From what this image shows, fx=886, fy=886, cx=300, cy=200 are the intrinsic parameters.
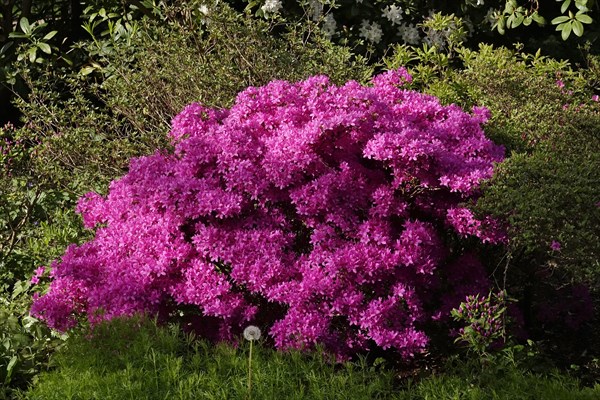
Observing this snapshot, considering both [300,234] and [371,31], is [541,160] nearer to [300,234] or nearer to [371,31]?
[300,234]

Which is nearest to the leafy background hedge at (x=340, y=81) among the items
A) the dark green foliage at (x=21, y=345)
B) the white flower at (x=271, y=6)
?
the dark green foliage at (x=21, y=345)

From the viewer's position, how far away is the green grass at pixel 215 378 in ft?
11.1

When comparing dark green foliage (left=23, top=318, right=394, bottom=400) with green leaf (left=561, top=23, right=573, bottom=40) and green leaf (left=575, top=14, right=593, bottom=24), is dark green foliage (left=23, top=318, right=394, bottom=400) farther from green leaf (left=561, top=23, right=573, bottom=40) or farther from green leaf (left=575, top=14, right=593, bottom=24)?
green leaf (left=575, top=14, right=593, bottom=24)

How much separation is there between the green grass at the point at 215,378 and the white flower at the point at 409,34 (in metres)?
4.09

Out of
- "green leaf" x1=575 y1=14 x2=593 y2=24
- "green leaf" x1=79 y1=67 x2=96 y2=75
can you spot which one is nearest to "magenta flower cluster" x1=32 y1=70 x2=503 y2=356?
"green leaf" x1=575 y1=14 x2=593 y2=24

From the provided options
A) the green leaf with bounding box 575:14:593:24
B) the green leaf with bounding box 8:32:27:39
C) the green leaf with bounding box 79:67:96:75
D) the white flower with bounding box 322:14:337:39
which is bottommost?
the green leaf with bounding box 575:14:593:24

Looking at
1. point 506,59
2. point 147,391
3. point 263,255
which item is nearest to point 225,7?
point 506,59

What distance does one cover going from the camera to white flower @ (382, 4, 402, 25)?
24.0 ft

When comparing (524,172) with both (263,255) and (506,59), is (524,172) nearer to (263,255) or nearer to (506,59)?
(263,255)

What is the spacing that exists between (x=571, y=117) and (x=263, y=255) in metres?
1.74

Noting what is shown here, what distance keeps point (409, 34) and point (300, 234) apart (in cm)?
355

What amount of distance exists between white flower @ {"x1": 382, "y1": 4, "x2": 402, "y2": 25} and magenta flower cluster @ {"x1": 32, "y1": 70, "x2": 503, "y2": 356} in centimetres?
311

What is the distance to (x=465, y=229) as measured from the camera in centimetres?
405

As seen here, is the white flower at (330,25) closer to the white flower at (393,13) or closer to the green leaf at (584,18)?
the white flower at (393,13)
